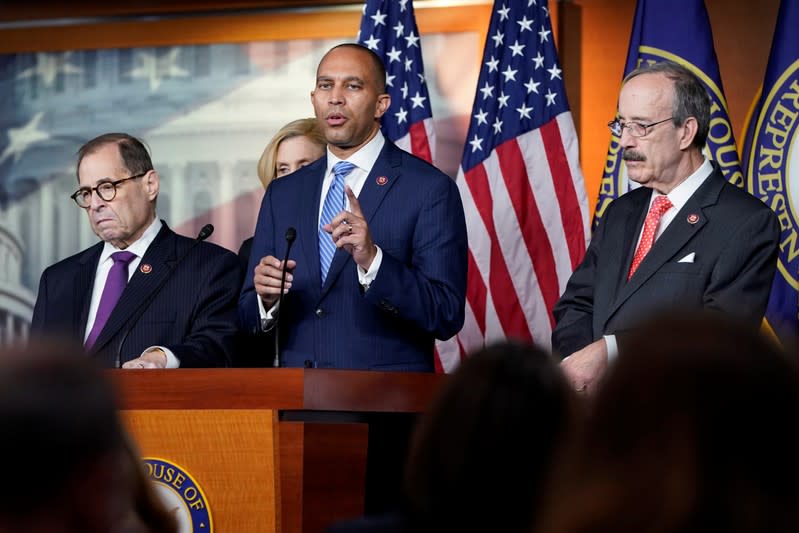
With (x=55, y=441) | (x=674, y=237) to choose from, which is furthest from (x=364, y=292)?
(x=55, y=441)

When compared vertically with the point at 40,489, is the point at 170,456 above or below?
below

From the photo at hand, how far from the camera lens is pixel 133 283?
4289mm

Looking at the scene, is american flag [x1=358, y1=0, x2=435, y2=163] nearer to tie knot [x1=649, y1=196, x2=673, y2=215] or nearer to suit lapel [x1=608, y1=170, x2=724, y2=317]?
tie knot [x1=649, y1=196, x2=673, y2=215]

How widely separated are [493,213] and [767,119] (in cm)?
119

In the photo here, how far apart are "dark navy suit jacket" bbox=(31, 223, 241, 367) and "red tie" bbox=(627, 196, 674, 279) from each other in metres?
1.29

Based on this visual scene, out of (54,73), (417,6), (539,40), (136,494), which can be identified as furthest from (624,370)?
(54,73)

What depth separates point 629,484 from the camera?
1207mm

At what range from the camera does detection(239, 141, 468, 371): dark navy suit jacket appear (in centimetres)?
390

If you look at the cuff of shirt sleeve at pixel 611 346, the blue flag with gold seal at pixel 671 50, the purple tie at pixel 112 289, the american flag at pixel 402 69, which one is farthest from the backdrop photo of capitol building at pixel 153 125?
the cuff of shirt sleeve at pixel 611 346

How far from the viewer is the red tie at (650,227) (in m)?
4.00

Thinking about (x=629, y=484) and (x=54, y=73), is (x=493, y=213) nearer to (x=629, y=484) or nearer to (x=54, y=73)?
(x=54, y=73)

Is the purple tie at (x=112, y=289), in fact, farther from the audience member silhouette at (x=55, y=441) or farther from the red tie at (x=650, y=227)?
the audience member silhouette at (x=55, y=441)

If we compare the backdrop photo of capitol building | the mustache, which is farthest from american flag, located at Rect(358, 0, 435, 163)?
the mustache

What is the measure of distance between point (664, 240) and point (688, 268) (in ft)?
0.42
